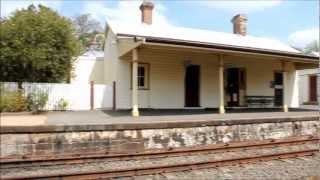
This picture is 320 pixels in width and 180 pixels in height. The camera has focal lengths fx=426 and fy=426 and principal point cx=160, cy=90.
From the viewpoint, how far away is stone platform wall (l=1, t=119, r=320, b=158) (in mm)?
9156

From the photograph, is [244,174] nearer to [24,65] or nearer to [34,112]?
[34,112]

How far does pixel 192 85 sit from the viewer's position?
Result: 19844mm

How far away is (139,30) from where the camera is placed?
20.5 metres

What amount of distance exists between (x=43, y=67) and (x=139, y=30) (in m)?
5.92

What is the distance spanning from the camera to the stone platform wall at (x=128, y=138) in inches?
360

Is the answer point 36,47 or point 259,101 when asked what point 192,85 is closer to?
point 259,101

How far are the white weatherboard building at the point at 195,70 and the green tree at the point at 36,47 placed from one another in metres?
2.28

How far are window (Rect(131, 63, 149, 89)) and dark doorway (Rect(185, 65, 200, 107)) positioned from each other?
2.09 m

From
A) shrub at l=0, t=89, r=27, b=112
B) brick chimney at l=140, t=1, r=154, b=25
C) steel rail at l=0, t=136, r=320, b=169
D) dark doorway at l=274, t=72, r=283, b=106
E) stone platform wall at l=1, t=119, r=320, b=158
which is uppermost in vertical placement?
brick chimney at l=140, t=1, r=154, b=25

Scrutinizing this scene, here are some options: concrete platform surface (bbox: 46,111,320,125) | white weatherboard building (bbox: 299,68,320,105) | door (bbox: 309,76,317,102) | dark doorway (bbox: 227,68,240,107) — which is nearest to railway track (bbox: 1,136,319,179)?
concrete platform surface (bbox: 46,111,320,125)

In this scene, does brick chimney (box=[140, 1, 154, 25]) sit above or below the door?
above

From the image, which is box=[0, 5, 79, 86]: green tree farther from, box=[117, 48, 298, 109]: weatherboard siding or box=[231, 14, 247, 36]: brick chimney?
box=[231, 14, 247, 36]: brick chimney

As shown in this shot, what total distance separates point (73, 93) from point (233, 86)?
26.8ft

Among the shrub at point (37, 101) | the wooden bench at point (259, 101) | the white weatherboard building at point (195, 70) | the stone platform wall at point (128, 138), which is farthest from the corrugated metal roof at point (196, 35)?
the stone platform wall at point (128, 138)
